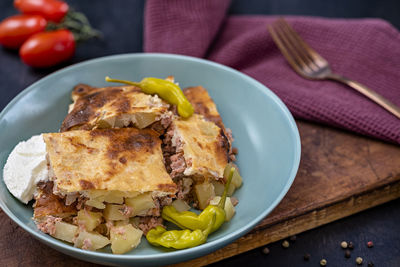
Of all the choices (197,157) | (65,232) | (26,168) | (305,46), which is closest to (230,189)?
(197,157)

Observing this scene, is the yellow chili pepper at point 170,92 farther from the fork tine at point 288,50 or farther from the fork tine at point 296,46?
the fork tine at point 296,46

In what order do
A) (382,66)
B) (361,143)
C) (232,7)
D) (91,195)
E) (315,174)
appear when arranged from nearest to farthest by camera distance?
(91,195)
(315,174)
(361,143)
(382,66)
(232,7)

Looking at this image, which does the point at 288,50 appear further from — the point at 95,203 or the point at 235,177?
the point at 95,203

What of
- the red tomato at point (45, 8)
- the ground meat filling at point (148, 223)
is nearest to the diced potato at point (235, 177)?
the ground meat filling at point (148, 223)

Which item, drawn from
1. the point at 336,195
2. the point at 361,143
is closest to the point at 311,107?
the point at 361,143

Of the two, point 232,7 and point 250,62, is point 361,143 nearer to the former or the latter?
point 250,62

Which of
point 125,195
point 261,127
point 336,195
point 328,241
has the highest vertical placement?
point 125,195

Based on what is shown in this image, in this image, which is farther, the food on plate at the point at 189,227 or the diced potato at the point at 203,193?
the diced potato at the point at 203,193
